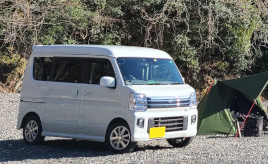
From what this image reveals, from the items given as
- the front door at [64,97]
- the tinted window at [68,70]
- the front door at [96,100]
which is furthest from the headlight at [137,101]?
the tinted window at [68,70]

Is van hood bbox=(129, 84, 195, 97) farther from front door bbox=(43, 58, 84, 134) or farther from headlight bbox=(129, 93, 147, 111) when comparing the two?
front door bbox=(43, 58, 84, 134)

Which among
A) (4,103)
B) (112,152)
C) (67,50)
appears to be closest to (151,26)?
(4,103)

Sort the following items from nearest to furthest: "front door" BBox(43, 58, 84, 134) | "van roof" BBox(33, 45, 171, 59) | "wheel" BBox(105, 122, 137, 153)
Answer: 1. "wheel" BBox(105, 122, 137, 153)
2. "van roof" BBox(33, 45, 171, 59)
3. "front door" BBox(43, 58, 84, 134)

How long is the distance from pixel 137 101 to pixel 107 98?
0.67m

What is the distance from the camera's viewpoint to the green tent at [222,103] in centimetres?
1175

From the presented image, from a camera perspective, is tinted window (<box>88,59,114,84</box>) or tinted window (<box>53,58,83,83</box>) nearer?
tinted window (<box>88,59,114,84</box>)

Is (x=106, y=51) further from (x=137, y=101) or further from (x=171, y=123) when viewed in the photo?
(x=171, y=123)

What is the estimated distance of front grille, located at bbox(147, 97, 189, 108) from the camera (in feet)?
28.4

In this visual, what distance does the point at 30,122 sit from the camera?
1023 centimetres

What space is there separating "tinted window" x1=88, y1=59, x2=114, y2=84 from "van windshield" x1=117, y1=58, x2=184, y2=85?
23 centimetres

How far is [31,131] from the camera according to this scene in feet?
33.4

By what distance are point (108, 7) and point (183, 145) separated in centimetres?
918

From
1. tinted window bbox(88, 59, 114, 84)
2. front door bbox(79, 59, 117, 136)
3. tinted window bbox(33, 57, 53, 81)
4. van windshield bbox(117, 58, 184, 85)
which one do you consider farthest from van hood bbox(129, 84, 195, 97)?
tinted window bbox(33, 57, 53, 81)

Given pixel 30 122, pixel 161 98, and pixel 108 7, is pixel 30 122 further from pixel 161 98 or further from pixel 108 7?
pixel 108 7
